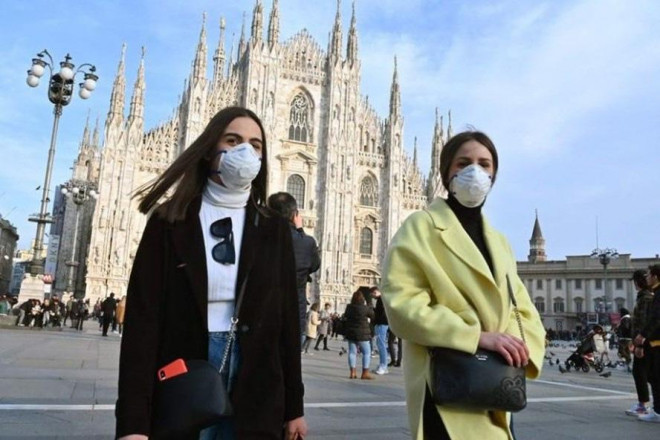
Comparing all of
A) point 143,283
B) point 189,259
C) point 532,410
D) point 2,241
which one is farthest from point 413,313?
point 2,241

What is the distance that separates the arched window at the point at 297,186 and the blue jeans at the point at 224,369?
34.3m

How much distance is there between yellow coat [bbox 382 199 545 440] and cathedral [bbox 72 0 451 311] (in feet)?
102

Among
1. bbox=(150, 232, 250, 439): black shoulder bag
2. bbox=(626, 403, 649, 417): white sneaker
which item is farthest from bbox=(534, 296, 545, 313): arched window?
bbox=(150, 232, 250, 439): black shoulder bag

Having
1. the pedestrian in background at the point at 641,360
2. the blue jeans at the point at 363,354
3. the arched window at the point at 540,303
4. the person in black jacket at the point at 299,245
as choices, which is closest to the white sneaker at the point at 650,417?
the pedestrian in background at the point at 641,360

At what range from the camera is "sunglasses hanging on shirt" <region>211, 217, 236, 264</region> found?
6.38ft

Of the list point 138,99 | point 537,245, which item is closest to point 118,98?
point 138,99

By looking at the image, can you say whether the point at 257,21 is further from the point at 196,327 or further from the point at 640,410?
the point at 196,327

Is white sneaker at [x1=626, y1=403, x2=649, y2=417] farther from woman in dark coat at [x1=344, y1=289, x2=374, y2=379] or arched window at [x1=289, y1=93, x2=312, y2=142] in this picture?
arched window at [x1=289, y1=93, x2=312, y2=142]

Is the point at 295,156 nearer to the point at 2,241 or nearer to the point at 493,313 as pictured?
the point at 493,313

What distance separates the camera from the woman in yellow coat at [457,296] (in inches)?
78.5

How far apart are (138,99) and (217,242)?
3371cm

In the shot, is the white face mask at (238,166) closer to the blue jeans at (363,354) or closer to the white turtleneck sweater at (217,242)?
the white turtleneck sweater at (217,242)

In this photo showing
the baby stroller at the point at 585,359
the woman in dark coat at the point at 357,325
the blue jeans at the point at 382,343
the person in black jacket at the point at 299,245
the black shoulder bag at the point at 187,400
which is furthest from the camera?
the baby stroller at the point at 585,359

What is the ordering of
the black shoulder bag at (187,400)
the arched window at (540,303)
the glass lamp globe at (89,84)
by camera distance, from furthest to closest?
the arched window at (540,303)
the glass lamp globe at (89,84)
the black shoulder bag at (187,400)
